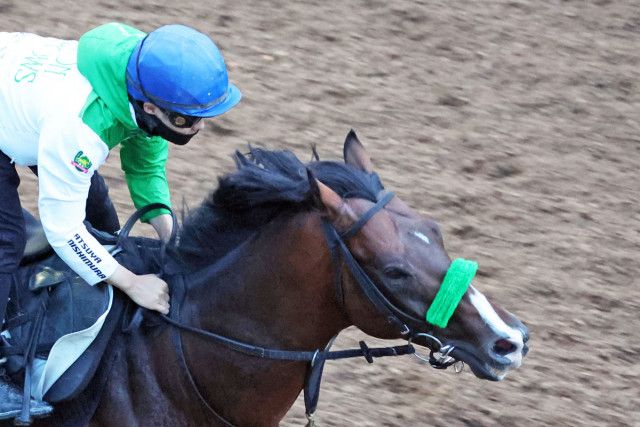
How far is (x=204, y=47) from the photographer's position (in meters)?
3.80

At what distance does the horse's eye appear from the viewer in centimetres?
362

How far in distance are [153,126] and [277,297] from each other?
0.78m

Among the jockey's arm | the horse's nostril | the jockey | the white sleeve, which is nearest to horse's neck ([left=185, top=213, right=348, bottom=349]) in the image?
the jockey

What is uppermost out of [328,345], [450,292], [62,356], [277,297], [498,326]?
[450,292]

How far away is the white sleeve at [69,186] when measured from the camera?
368cm

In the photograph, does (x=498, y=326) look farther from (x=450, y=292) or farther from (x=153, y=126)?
(x=153, y=126)

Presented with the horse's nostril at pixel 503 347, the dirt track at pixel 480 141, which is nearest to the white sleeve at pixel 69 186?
the horse's nostril at pixel 503 347

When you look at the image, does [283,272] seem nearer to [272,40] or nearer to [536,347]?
[536,347]

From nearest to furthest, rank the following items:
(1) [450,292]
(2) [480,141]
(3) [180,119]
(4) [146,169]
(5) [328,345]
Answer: (1) [450,292]
(3) [180,119]
(5) [328,345]
(4) [146,169]
(2) [480,141]

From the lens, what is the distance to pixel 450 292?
3596 mm

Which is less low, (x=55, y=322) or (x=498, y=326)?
(x=498, y=326)

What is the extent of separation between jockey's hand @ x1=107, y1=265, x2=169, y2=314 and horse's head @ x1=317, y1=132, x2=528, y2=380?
2.48ft

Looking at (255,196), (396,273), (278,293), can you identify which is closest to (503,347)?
(396,273)

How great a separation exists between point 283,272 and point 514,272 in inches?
126
